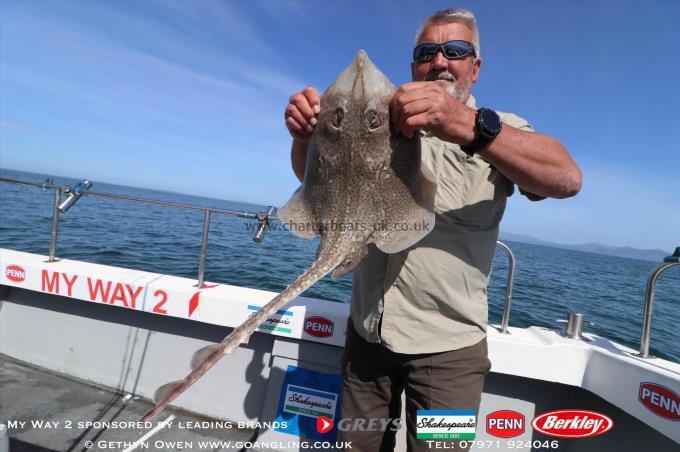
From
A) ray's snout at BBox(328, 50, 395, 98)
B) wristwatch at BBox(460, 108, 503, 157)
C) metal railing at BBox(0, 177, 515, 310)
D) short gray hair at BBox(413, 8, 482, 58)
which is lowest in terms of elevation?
metal railing at BBox(0, 177, 515, 310)

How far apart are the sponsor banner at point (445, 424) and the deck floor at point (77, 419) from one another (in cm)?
231

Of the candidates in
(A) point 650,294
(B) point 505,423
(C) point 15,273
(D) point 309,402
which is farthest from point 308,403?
(C) point 15,273

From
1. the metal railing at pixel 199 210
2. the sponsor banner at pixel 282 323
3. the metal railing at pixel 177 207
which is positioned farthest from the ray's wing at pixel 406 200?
the metal railing at pixel 177 207

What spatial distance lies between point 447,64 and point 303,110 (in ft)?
3.13

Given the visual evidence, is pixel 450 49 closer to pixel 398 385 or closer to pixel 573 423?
pixel 398 385

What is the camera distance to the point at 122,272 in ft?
14.3

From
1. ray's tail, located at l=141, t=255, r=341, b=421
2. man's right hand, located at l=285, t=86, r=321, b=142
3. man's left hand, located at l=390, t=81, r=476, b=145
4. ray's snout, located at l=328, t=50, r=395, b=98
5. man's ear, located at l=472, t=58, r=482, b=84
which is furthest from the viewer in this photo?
man's ear, located at l=472, t=58, r=482, b=84

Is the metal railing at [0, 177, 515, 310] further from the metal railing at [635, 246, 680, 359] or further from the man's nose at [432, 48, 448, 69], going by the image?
the man's nose at [432, 48, 448, 69]

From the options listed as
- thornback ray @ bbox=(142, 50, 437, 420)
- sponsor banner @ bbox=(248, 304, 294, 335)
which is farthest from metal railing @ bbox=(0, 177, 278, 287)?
thornback ray @ bbox=(142, 50, 437, 420)

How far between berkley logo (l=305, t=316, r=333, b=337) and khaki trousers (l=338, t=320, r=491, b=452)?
3.20 ft

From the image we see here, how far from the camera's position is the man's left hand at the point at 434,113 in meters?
1.62

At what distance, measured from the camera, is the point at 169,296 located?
393 centimetres

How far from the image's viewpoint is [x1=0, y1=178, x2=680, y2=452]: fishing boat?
3.17 metres

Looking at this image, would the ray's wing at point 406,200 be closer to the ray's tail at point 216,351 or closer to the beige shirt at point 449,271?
the beige shirt at point 449,271
